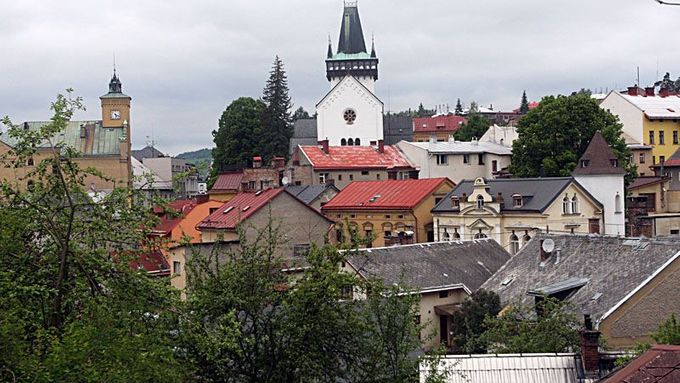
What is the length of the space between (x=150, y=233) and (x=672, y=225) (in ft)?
161

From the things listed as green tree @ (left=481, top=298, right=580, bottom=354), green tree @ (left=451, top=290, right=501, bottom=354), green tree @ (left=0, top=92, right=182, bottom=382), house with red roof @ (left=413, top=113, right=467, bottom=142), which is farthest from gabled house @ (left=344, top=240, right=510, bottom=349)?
house with red roof @ (left=413, top=113, right=467, bottom=142)

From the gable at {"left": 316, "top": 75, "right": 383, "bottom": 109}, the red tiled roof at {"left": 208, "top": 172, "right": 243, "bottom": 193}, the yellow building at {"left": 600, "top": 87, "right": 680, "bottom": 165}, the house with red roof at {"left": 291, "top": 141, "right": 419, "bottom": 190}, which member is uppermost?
the gable at {"left": 316, "top": 75, "right": 383, "bottom": 109}

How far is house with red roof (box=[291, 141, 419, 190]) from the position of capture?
76875 millimetres

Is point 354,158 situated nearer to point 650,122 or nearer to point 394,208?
point 394,208

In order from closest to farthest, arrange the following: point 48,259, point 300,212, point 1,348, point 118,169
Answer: point 1,348, point 48,259, point 300,212, point 118,169

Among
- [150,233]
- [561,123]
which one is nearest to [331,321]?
[150,233]

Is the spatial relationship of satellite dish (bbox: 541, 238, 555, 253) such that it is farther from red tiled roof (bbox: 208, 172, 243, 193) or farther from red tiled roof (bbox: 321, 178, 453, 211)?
red tiled roof (bbox: 208, 172, 243, 193)

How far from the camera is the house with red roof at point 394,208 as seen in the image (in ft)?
194

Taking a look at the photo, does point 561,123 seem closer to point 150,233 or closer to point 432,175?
point 432,175

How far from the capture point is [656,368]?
13.2 meters

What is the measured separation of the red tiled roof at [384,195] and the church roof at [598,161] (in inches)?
314

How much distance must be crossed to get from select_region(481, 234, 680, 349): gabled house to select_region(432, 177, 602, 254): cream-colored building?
14.6 metres

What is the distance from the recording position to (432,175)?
7794 cm

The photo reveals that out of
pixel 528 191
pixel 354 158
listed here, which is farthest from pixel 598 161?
pixel 354 158
